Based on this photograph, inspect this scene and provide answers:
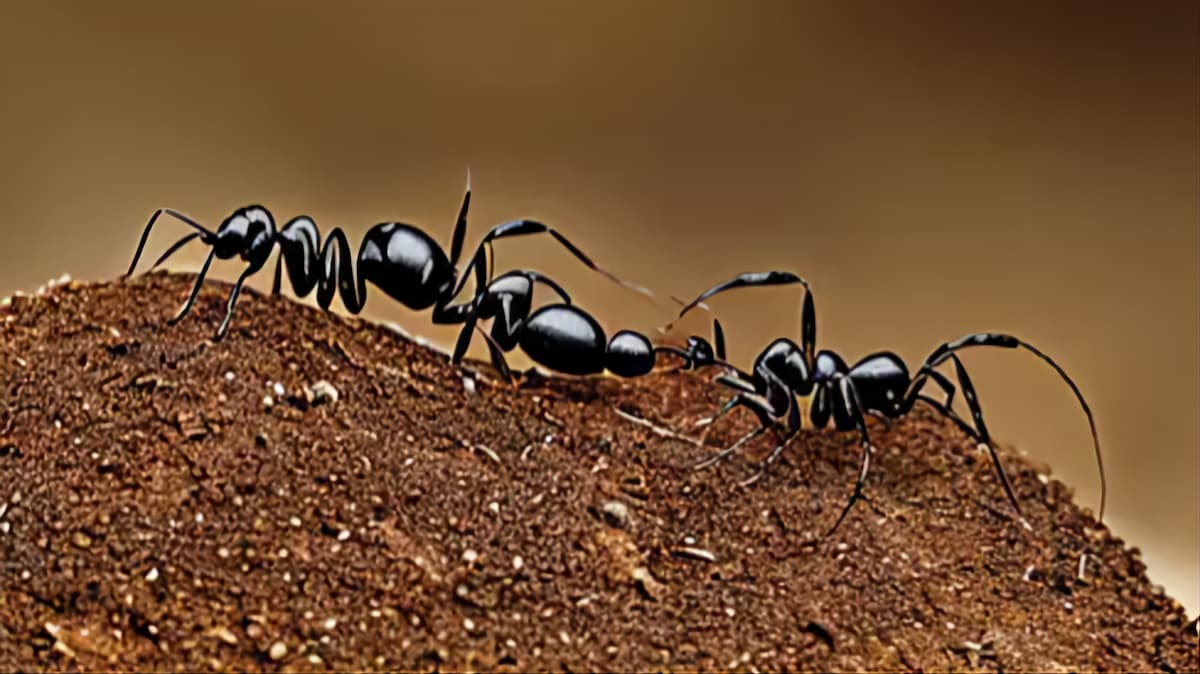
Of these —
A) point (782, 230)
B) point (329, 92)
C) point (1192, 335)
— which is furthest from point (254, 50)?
point (1192, 335)

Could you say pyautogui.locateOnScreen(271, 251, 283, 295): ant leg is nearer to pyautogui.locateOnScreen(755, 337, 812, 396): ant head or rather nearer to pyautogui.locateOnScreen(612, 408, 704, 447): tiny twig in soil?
pyautogui.locateOnScreen(612, 408, 704, 447): tiny twig in soil

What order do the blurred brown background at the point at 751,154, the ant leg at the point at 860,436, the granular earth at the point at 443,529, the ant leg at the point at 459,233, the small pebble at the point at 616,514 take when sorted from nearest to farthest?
the granular earth at the point at 443,529 → the small pebble at the point at 616,514 → the ant leg at the point at 860,436 → the ant leg at the point at 459,233 → the blurred brown background at the point at 751,154

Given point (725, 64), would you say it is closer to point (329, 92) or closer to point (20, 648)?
point (329, 92)

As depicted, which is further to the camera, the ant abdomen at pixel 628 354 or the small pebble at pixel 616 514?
the ant abdomen at pixel 628 354

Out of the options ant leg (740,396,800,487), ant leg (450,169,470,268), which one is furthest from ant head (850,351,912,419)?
ant leg (450,169,470,268)

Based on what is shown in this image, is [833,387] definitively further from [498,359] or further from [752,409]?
[498,359]

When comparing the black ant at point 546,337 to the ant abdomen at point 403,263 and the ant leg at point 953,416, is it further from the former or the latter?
the ant leg at point 953,416

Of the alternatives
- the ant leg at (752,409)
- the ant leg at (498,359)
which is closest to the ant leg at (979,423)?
the ant leg at (752,409)
